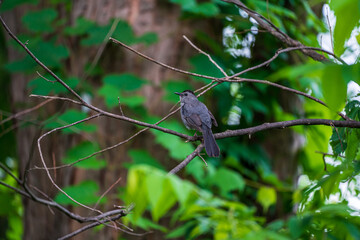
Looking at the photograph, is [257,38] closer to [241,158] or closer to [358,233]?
[241,158]

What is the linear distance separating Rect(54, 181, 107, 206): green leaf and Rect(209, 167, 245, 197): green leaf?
1260mm

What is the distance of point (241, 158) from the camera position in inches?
225

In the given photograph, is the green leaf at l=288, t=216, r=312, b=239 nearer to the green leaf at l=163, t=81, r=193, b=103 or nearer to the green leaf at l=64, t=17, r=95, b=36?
the green leaf at l=163, t=81, r=193, b=103

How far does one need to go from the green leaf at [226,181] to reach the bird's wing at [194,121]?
3.15 feet

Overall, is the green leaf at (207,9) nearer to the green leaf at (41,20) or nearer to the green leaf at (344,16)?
the green leaf at (41,20)

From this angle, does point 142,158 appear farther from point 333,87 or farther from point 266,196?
point 333,87

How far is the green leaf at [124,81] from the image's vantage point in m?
4.87

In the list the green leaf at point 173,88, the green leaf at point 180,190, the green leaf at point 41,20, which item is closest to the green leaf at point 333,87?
the green leaf at point 180,190

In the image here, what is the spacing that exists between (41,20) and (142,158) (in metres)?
2.22

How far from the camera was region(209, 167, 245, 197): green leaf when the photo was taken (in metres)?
4.84

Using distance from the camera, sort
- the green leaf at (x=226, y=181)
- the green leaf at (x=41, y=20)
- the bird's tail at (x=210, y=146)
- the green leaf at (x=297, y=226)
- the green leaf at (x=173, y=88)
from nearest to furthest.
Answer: the green leaf at (x=297, y=226)
the bird's tail at (x=210, y=146)
the green leaf at (x=226, y=181)
the green leaf at (x=173, y=88)
the green leaf at (x=41, y=20)

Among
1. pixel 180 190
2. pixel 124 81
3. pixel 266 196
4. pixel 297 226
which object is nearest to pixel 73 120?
pixel 124 81

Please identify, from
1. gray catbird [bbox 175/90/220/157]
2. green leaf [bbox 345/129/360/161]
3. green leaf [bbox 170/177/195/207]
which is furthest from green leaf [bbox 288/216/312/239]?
gray catbird [bbox 175/90/220/157]

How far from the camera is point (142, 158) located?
A: 4809mm
